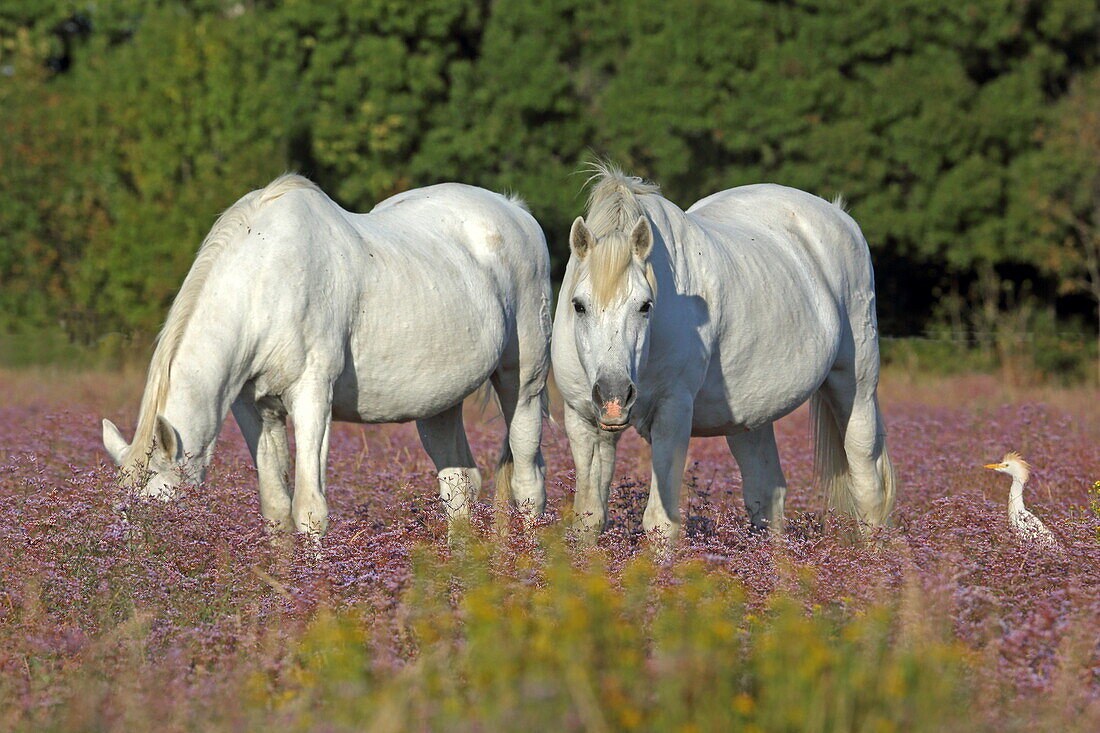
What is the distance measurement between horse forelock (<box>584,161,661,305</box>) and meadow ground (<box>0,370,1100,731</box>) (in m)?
1.06

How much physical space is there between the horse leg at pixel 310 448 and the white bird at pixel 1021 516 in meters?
3.22

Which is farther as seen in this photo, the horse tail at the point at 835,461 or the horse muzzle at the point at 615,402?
the horse tail at the point at 835,461

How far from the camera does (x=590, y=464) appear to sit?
20.8 ft

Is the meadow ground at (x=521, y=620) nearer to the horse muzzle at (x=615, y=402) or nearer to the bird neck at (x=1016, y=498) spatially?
the bird neck at (x=1016, y=498)

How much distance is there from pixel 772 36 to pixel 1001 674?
19561mm

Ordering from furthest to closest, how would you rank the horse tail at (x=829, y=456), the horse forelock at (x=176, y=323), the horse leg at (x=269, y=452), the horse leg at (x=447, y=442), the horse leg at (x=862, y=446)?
the horse leg at (x=447, y=442), the horse tail at (x=829, y=456), the horse leg at (x=862, y=446), the horse leg at (x=269, y=452), the horse forelock at (x=176, y=323)

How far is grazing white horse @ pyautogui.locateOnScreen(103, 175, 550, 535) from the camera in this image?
6172 millimetres

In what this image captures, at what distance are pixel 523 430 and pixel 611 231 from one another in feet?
7.71

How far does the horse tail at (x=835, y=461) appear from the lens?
785 cm

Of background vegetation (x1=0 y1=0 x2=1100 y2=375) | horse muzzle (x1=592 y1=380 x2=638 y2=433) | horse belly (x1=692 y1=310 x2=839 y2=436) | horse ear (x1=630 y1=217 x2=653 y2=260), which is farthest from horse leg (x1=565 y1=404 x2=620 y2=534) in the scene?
background vegetation (x1=0 y1=0 x2=1100 y2=375)

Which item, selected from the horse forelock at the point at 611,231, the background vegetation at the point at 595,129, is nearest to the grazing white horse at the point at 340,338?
the horse forelock at the point at 611,231

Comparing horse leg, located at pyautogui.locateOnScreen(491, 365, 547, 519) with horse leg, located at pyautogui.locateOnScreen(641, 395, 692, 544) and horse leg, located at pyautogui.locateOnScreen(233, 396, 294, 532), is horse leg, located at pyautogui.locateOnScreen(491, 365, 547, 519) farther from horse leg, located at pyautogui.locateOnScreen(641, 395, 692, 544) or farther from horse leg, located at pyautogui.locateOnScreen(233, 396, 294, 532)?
horse leg, located at pyautogui.locateOnScreen(641, 395, 692, 544)

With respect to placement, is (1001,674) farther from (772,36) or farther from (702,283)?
(772,36)

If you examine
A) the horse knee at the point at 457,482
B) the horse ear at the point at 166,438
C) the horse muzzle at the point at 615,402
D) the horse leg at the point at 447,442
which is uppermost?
the horse muzzle at the point at 615,402
